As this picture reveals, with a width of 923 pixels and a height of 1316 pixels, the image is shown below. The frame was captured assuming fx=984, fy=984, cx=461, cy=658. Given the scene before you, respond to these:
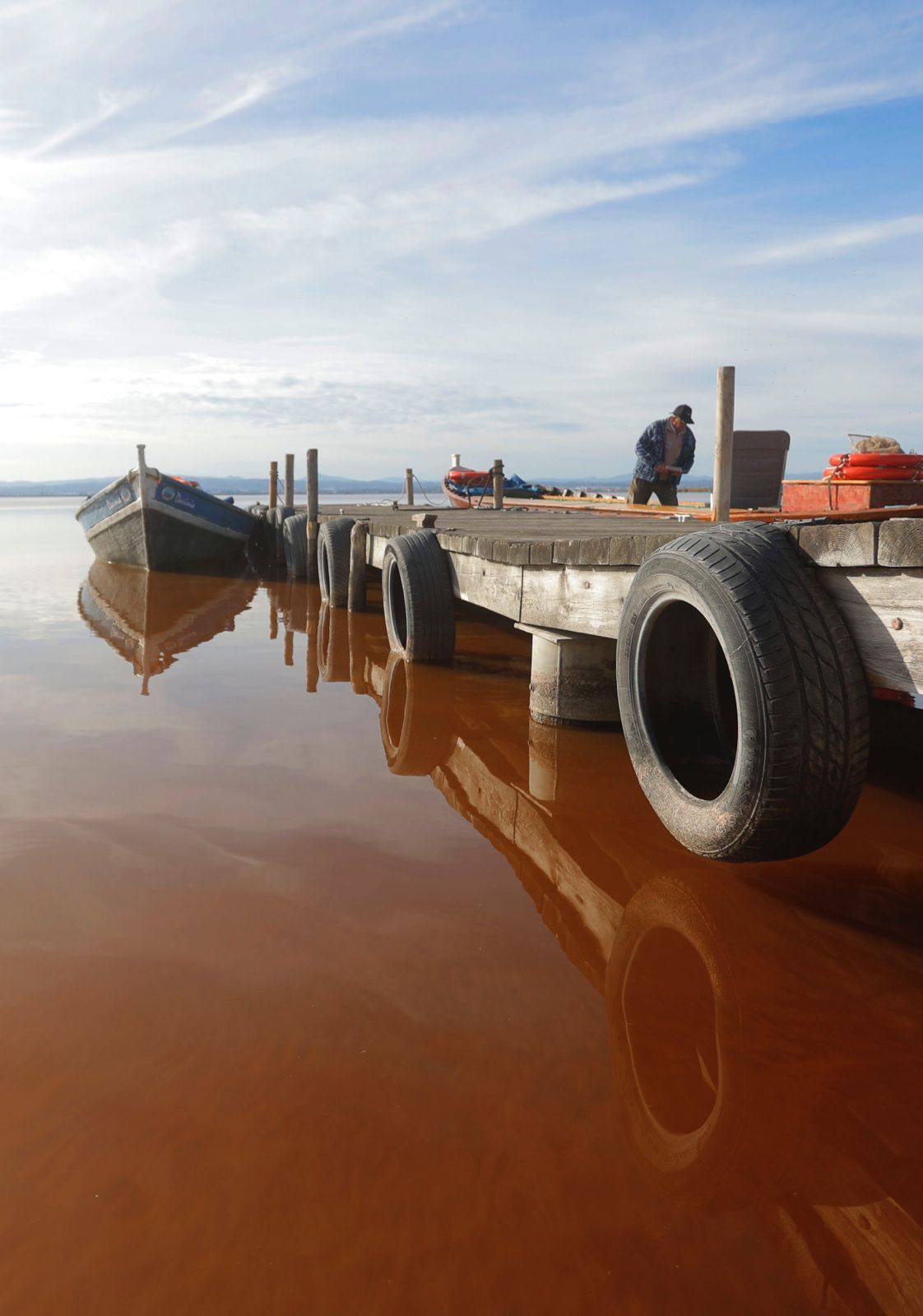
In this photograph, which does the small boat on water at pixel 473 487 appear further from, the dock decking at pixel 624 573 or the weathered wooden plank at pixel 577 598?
the weathered wooden plank at pixel 577 598

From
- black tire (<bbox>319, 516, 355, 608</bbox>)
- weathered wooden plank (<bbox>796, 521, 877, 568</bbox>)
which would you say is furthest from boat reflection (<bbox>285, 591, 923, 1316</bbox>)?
black tire (<bbox>319, 516, 355, 608</bbox>)

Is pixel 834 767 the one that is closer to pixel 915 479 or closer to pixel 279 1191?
pixel 279 1191

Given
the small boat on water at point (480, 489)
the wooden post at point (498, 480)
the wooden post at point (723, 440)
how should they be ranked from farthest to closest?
the small boat on water at point (480, 489)
the wooden post at point (498, 480)
the wooden post at point (723, 440)

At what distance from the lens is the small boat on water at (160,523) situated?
53.5 ft

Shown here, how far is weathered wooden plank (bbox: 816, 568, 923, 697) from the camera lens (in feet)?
8.89

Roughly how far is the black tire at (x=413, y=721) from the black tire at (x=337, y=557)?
382 centimetres

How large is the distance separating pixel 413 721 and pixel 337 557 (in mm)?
5588

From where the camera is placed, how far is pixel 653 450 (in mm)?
11391

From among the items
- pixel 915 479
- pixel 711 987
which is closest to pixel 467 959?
pixel 711 987

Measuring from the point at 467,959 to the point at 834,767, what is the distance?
3.97ft

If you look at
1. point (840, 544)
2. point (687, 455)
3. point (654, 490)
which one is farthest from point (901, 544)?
point (687, 455)

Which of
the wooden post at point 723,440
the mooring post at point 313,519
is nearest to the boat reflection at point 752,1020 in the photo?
the wooden post at point 723,440

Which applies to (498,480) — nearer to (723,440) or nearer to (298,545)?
(298,545)

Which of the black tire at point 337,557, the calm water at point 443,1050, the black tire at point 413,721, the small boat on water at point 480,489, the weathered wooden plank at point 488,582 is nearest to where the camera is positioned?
the calm water at point 443,1050
